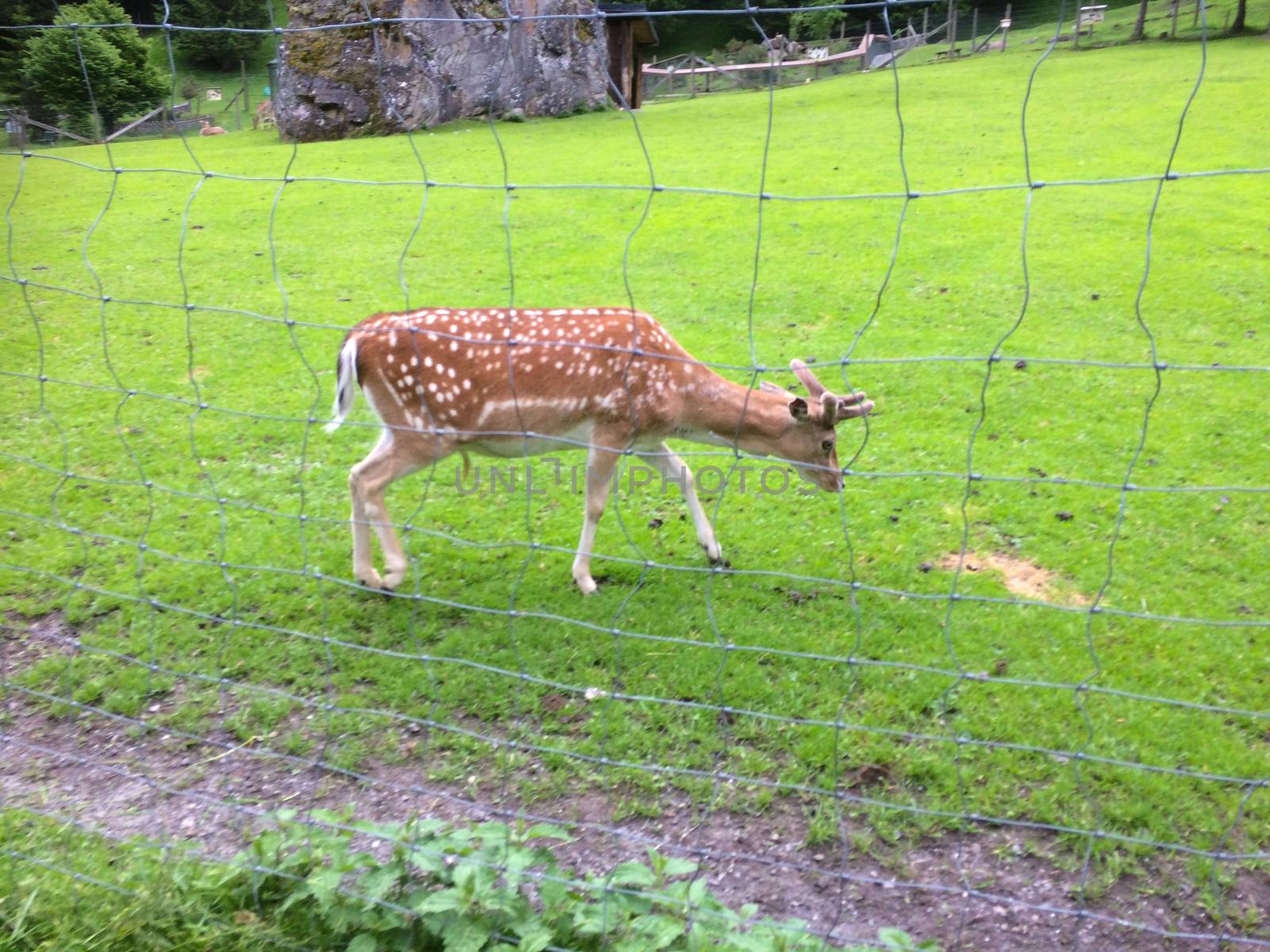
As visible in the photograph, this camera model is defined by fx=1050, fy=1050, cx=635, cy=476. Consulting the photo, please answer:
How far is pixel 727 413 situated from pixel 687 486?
453 mm

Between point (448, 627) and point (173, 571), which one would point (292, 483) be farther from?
point (448, 627)

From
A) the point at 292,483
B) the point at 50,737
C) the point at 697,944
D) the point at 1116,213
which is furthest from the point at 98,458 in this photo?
the point at 1116,213

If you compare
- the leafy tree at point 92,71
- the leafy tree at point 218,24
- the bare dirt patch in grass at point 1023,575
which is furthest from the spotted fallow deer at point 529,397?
the leafy tree at point 218,24

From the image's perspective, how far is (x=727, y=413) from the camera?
491 cm

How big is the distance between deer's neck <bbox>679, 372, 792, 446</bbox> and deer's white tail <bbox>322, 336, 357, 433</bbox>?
58.8 inches

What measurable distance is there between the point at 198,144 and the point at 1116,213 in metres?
15.9

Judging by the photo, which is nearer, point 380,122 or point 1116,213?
point 1116,213

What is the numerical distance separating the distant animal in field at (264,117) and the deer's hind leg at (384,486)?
19547 millimetres

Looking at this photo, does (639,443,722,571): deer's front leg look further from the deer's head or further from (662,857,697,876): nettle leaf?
(662,857,697,876): nettle leaf

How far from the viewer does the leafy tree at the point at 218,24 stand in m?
34.6

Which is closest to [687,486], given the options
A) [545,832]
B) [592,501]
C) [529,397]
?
[592,501]

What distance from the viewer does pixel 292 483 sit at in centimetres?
559

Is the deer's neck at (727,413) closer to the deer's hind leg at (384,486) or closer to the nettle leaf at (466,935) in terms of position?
the deer's hind leg at (384,486)

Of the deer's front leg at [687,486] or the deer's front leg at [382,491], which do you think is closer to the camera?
the deer's front leg at [382,491]
